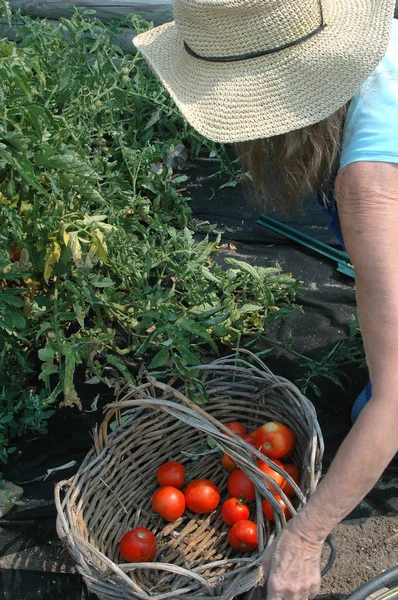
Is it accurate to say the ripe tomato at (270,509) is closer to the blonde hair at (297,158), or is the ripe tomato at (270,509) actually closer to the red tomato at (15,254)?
the blonde hair at (297,158)

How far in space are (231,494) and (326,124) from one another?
103cm

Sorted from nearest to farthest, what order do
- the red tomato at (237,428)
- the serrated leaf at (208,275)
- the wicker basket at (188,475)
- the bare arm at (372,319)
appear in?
1. the bare arm at (372,319)
2. the wicker basket at (188,475)
3. the red tomato at (237,428)
4. the serrated leaf at (208,275)

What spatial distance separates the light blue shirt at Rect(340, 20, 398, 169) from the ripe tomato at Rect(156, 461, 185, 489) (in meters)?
0.99

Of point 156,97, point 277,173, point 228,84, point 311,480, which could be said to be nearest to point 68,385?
point 311,480

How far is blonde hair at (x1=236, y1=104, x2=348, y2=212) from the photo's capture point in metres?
1.29

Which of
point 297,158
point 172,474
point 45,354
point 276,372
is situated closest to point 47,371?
point 45,354

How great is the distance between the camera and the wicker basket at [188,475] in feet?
5.03

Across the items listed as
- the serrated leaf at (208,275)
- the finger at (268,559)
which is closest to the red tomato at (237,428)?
the serrated leaf at (208,275)

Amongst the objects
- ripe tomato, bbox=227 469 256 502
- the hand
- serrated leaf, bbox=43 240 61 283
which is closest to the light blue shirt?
the hand

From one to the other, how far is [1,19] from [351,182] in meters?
2.66

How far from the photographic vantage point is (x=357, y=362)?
220 cm

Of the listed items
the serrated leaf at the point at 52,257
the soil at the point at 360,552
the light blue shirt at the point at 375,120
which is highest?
the light blue shirt at the point at 375,120

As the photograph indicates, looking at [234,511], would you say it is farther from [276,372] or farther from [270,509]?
[276,372]

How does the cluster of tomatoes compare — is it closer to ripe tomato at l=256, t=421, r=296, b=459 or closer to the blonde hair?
ripe tomato at l=256, t=421, r=296, b=459
